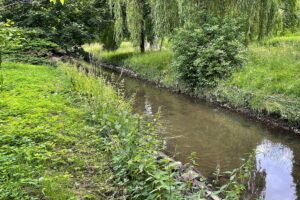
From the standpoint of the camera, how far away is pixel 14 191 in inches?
122

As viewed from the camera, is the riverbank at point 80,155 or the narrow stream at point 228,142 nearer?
the riverbank at point 80,155

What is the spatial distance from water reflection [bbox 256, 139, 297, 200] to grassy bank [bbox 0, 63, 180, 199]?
1896 mm

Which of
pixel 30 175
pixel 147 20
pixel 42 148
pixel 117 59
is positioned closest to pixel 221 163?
pixel 42 148

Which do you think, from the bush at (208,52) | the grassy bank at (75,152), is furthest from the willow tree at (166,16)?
the grassy bank at (75,152)

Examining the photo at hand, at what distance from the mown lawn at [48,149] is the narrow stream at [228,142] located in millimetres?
1195

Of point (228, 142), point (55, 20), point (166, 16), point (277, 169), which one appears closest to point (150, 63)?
point (166, 16)

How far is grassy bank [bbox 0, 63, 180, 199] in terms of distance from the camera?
3.26 meters

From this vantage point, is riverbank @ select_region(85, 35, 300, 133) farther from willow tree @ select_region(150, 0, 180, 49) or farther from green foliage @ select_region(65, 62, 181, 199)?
green foliage @ select_region(65, 62, 181, 199)

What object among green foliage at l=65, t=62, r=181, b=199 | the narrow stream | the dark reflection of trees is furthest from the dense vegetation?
the narrow stream

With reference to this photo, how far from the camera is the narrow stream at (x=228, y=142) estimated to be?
586 centimetres

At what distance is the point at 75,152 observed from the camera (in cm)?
437

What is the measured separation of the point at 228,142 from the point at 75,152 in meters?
4.26

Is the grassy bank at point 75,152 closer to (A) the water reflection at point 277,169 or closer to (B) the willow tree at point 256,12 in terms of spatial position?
(A) the water reflection at point 277,169

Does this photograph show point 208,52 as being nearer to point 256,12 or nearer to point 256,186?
point 256,12
